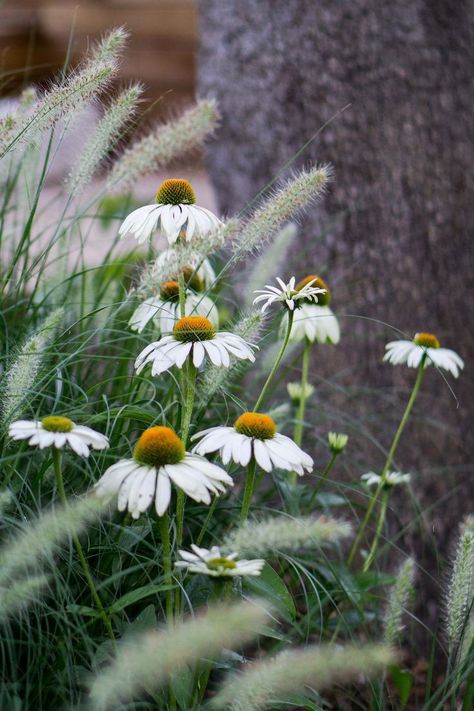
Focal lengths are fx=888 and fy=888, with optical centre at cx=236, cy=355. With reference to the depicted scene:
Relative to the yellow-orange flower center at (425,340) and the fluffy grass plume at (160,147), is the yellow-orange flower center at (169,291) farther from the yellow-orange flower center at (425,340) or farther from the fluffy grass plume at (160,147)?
the yellow-orange flower center at (425,340)

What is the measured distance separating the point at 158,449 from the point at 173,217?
45 cm

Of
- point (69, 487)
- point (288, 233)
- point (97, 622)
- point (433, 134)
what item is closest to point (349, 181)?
point (433, 134)

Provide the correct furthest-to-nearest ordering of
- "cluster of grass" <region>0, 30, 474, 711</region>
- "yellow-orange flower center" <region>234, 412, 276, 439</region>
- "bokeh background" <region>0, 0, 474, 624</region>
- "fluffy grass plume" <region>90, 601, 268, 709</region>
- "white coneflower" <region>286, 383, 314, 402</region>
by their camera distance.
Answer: "bokeh background" <region>0, 0, 474, 624</region> → "white coneflower" <region>286, 383, 314, 402</region> → "yellow-orange flower center" <region>234, 412, 276, 439</region> → "cluster of grass" <region>0, 30, 474, 711</region> → "fluffy grass plume" <region>90, 601, 268, 709</region>

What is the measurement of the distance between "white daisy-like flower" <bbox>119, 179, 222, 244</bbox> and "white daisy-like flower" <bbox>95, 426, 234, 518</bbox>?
38 centimetres

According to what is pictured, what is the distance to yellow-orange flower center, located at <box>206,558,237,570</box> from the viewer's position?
120 cm

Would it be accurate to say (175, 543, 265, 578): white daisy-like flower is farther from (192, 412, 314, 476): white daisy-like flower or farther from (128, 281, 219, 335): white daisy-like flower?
(128, 281, 219, 335): white daisy-like flower

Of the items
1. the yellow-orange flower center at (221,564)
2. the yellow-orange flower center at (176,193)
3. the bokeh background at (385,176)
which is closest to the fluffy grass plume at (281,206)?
the yellow-orange flower center at (176,193)

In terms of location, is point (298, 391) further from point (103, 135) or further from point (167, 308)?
point (103, 135)

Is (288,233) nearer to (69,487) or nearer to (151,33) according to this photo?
(69,487)

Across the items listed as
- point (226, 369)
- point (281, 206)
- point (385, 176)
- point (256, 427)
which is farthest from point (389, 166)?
point (256, 427)

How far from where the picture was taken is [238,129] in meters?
2.91

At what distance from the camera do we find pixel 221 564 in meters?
1.20

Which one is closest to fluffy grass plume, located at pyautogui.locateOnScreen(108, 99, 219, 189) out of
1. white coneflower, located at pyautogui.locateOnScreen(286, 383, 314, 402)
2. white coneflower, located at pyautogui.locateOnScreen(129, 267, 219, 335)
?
white coneflower, located at pyautogui.locateOnScreen(129, 267, 219, 335)

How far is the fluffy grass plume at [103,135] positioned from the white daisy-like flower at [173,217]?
0.19m
